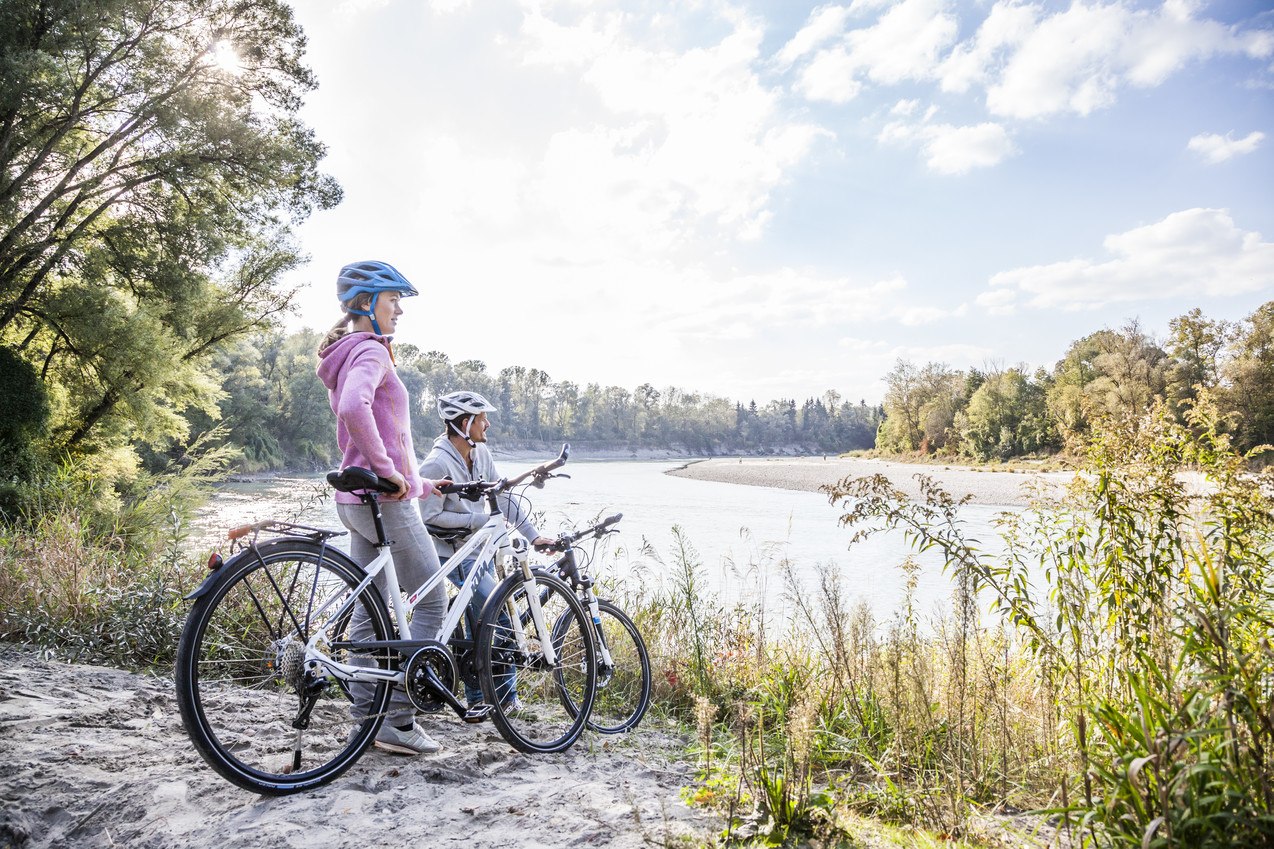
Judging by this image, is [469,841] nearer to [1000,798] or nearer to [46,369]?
[1000,798]

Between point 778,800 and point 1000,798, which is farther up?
point 778,800

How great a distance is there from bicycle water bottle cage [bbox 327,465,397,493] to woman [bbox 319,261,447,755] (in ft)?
0.17

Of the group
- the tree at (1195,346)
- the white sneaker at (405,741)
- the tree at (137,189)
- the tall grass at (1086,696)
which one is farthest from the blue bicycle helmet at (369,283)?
the tree at (1195,346)

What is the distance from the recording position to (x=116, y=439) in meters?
14.6

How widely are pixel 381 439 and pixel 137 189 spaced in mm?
15470

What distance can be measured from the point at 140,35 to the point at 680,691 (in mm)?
16027

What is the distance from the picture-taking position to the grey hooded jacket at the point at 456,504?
3766mm

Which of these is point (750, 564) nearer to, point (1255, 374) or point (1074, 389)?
point (1255, 374)

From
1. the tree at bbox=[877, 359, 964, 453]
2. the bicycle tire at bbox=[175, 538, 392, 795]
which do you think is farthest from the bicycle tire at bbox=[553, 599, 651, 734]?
the tree at bbox=[877, 359, 964, 453]

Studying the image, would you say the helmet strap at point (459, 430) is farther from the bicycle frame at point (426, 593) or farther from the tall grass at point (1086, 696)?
the tall grass at point (1086, 696)

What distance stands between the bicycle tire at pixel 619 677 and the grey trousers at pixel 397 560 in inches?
31.7

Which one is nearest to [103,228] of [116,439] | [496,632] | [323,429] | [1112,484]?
[116,439]

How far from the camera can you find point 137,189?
46.4ft

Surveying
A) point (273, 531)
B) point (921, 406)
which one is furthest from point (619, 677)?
point (921, 406)
